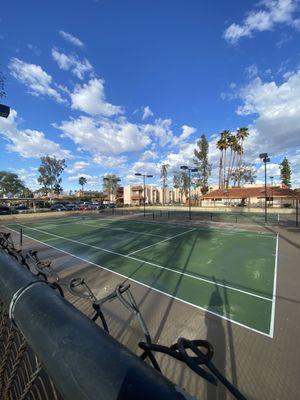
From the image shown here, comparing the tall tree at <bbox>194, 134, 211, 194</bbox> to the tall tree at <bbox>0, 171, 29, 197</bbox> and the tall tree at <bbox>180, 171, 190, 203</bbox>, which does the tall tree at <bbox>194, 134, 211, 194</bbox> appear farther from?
the tall tree at <bbox>0, 171, 29, 197</bbox>

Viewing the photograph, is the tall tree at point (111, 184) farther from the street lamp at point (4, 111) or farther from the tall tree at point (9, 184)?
the street lamp at point (4, 111)

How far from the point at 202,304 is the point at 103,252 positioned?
8.10 metres

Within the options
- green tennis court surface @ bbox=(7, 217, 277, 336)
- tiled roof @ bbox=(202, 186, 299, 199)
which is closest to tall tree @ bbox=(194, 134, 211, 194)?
tiled roof @ bbox=(202, 186, 299, 199)

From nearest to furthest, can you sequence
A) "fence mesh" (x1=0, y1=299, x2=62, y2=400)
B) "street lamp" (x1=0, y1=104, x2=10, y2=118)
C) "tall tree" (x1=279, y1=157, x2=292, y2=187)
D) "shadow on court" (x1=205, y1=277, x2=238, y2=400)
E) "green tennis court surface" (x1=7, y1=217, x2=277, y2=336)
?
1. "fence mesh" (x1=0, y1=299, x2=62, y2=400)
2. "street lamp" (x1=0, y1=104, x2=10, y2=118)
3. "shadow on court" (x1=205, y1=277, x2=238, y2=400)
4. "green tennis court surface" (x1=7, y1=217, x2=277, y2=336)
5. "tall tree" (x1=279, y1=157, x2=292, y2=187)

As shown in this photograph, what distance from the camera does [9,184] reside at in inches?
4048

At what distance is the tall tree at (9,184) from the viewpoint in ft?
336

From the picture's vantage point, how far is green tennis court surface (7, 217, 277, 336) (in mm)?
7410

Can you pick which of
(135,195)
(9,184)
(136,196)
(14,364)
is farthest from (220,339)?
(9,184)

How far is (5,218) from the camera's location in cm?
3666

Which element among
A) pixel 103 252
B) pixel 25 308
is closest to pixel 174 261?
pixel 103 252

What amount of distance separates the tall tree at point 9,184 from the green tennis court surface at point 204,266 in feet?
320

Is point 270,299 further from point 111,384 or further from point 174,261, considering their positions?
point 111,384

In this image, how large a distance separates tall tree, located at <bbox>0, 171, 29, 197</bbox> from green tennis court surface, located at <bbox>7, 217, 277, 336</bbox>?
97484 millimetres

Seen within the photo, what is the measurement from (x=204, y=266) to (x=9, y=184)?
10931 centimetres
